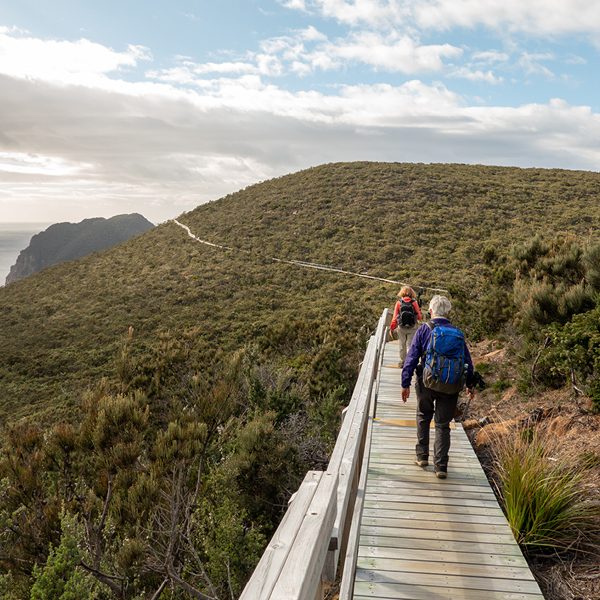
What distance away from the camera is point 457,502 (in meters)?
3.67

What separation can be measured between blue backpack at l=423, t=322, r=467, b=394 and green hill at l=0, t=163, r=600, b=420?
11.5m

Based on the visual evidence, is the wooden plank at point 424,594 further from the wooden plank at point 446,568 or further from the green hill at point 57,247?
the green hill at point 57,247

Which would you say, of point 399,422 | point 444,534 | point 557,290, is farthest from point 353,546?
point 557,290

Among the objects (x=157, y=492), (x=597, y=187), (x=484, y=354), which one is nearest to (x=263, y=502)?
(x=157, y=492)

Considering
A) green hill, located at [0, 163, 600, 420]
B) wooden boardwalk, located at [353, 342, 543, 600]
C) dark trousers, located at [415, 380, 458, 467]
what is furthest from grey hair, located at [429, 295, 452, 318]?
green hill, located at [0, 163, 600, 420]

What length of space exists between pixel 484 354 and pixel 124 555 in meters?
7.77

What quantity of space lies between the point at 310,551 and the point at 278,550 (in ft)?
0.39

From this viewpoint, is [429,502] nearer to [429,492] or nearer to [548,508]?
[429,492]

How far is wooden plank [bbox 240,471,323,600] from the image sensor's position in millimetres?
1299

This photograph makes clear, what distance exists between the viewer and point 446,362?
3904 millimetres

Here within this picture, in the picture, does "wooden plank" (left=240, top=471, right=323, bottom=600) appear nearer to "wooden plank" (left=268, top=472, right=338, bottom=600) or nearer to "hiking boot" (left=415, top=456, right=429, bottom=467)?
"wooden plank" (left=268, top=472, right=338, bottom=600)

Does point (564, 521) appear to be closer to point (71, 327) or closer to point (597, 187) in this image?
Result: point (71, 327)

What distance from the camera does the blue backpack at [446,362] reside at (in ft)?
12.8

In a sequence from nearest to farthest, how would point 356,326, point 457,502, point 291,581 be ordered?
point 291,581
point 457,502
point 356,326
